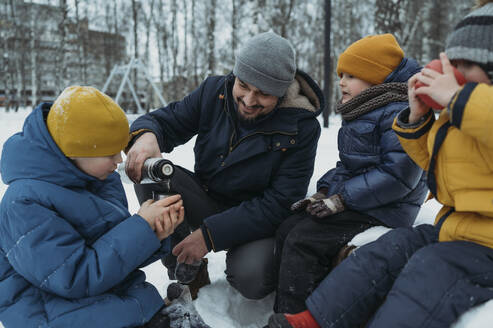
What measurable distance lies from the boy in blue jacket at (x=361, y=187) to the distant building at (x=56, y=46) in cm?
1387

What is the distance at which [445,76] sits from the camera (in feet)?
3.59

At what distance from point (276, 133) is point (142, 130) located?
2.42 ft

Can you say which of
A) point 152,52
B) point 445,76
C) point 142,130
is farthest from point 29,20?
point 445,76

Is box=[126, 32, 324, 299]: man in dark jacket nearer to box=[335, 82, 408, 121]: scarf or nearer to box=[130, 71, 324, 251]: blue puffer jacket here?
box=[130, 71, 324, 251]: blue puffer jacket

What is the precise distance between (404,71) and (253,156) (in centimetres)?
86

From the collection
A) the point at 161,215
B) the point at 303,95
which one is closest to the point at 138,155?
the point at 161,215

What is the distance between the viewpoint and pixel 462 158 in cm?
114

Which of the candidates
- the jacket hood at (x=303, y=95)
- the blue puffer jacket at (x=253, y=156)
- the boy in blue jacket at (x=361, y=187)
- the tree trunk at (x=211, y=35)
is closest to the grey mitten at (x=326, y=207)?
the boy in blue jacket at (x=361, y=187)

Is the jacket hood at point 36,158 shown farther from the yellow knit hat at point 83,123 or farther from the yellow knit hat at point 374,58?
the yellow knit hat at point 374,58

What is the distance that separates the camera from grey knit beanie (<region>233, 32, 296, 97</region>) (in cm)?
174

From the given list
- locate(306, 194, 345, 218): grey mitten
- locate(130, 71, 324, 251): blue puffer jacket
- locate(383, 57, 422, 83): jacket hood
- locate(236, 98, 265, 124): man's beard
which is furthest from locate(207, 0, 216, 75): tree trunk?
locate(306, 194, 345, 218): grey mitten

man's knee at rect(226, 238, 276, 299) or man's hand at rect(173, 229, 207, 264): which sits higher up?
man's hand at rect(173, 229, 207, 264)

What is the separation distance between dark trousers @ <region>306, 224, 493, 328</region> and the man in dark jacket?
2.01 ft

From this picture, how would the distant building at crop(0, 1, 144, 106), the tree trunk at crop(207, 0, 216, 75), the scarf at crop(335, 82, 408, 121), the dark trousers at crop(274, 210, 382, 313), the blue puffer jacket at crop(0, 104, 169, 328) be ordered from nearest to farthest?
1. the blue puffer jacket at crop(0, 104, 169, 328)
2. the dark trousers at crop(274, 210, 382, 313)
3. the scarf at crop(335, 82, 408, 121)
4. the distant building at crop(0, 1, 144, 106)
5. the tree trunk at crop(207, 0, 216, 75)
